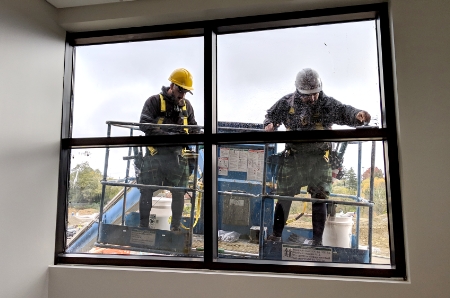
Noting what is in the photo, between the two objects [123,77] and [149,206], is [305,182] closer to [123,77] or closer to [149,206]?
[149,206]

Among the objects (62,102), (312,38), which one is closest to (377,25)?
(312,38)

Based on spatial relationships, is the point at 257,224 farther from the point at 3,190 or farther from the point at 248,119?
the point at 3,190

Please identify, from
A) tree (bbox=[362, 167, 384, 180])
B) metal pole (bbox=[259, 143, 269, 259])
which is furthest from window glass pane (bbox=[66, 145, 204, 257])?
tree (bbox=[362, 167, 384, 180])

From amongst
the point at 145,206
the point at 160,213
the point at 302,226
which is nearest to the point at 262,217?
the point at 302,226

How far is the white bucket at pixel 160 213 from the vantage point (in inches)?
93.0

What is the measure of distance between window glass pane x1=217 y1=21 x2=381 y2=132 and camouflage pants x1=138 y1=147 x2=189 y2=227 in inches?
18.3

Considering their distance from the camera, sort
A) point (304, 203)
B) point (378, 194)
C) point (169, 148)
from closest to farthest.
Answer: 1. point (378, 194)
2. point (304, 203)
3. point (169, 148)

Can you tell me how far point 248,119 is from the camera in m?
2.32

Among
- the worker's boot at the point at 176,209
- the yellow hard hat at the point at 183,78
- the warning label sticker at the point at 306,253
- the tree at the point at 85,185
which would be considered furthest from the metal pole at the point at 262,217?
the tree at the point at 85,185

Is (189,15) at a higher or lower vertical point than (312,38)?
higher

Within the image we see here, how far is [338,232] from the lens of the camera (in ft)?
7.00

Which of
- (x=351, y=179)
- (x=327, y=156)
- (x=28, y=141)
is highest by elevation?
(x=28, y=141)

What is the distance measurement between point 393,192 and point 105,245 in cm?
210

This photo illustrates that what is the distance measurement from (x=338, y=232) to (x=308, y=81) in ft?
3.56
